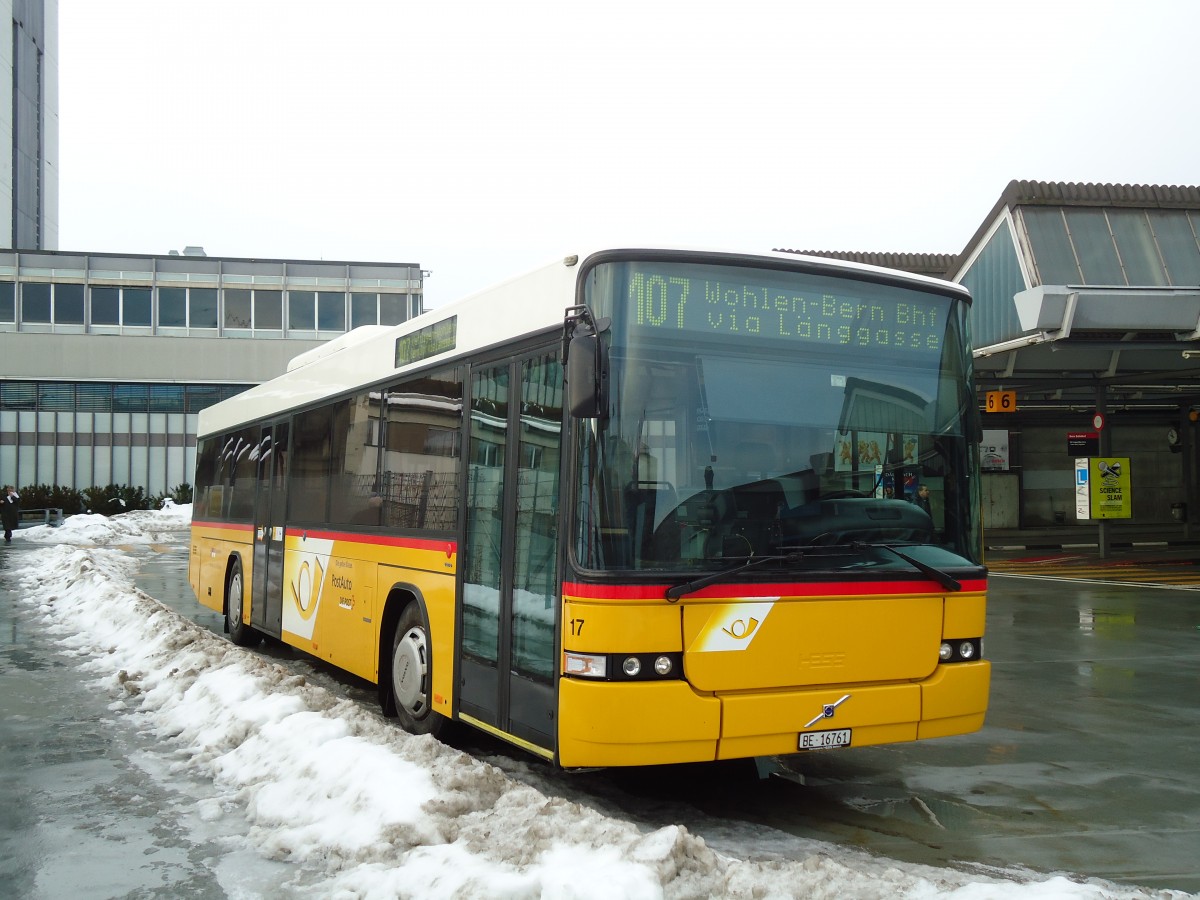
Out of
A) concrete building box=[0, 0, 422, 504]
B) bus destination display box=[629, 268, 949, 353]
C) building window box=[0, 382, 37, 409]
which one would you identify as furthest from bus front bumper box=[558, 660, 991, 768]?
building window box=[0, 382, 37, 409]

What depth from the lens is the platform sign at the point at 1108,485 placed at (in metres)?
23.5

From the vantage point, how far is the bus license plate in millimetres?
5812

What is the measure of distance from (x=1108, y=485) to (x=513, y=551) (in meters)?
20.3

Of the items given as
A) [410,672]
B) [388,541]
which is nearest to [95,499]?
[388,541]

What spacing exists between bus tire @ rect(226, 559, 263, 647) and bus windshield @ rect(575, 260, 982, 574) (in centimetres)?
857

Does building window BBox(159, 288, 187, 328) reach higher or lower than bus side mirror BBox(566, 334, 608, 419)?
higher

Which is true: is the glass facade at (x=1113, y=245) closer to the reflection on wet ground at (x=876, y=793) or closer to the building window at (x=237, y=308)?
the reflection on wet ground at (x=876, y=793)

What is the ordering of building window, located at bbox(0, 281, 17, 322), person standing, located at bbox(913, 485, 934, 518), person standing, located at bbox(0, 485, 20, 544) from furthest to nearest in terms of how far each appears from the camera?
building window, located at bbox(0, 281, 17, 322) < person standing, located at bbox(0, 485, 20, 544) < person standing, located at bbox(913, 485, 934, 518)

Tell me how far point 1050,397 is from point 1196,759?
→ 22.9 metres

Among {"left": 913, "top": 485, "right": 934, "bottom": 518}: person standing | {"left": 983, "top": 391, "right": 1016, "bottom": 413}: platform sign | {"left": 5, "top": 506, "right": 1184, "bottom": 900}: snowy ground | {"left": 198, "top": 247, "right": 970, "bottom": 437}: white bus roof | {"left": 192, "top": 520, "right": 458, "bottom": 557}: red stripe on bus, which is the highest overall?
{"left": 983, "top": 391, "right": 1016, "bottom": 413}: platform sign

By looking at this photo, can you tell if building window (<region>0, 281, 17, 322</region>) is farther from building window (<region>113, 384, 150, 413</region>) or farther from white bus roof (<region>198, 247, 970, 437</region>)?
white bus roof (<region>198, 247, 970, 437</region>)

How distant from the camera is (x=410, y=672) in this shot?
7.76m

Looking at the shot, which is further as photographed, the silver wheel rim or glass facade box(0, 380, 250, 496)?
glass facade box(0, 380, 250, 496)

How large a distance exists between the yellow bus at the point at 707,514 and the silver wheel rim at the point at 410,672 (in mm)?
177
